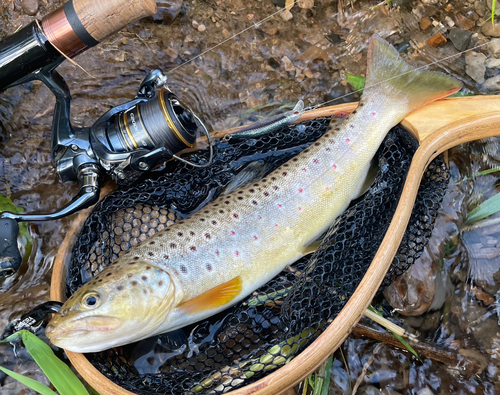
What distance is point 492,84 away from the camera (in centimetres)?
272

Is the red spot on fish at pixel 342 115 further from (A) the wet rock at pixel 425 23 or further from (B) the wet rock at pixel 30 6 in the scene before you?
(B) the wet rock at pixel 30 6

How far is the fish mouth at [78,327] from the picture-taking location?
1.69 metres

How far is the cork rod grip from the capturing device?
1.85 meters

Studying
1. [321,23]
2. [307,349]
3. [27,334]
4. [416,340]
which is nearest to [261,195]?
[307,349]

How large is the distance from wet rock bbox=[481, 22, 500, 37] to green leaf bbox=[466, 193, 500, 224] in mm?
1206

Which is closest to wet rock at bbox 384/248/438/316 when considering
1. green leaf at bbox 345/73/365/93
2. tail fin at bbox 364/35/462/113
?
tail fin at bbox 364/35/462/113

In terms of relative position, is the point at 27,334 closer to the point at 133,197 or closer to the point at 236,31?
the point at 133,197

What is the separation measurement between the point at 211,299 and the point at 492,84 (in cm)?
241

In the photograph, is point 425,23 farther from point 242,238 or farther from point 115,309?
point 115,309

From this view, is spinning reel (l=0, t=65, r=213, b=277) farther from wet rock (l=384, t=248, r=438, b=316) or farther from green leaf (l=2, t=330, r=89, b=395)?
wet rock (l=384, t=248, r=438, b=316)

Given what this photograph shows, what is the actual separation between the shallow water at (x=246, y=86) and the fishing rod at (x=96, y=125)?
59 cm

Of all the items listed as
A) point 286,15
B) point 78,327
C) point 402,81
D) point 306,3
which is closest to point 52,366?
point 78,327

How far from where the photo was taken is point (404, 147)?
2270 millimetres

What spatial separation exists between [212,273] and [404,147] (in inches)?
51.7
